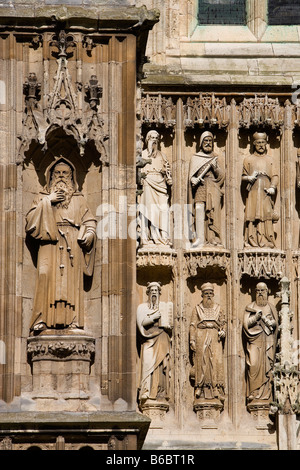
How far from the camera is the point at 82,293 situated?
27422 mm

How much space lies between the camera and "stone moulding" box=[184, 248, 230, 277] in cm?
3619

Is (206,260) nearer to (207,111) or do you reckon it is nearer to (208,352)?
(208,352)

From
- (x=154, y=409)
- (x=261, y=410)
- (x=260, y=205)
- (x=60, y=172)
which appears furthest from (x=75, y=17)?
(x=261, y=410)

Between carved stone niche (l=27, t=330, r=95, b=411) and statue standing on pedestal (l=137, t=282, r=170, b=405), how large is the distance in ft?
28.0

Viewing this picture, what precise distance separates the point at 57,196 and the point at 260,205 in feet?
30.7

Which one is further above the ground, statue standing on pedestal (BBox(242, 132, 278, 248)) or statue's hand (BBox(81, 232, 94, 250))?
statue standing on pedestal (BBox(242, 132, 278, 248))

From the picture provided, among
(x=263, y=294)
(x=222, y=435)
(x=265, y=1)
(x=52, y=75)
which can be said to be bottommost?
(x=222, y=435)

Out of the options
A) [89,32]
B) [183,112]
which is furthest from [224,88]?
[89,32]

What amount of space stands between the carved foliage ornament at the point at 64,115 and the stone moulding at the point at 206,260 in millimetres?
8756

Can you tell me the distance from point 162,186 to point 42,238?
30.5ft

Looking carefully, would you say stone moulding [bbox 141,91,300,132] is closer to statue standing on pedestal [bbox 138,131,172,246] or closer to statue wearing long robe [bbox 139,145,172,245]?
statue standing on pedestal [bbox 138,131,172,246]

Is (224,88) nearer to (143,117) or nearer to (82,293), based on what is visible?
(143,117)

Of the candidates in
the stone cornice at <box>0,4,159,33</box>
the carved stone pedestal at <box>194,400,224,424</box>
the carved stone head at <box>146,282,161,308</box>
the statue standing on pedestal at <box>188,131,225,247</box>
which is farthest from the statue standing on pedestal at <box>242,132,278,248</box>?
the stone cornice at <box>0,4,159,33</box>

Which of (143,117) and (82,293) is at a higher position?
(143,117)
